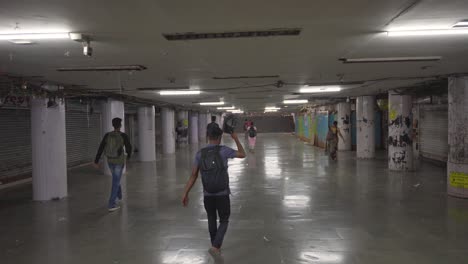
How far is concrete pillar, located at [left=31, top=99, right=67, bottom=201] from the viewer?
8922 mm

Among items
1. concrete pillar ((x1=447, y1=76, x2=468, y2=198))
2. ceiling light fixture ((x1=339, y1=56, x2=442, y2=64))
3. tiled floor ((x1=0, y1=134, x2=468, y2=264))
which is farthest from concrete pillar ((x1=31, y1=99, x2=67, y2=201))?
concrete pillar ((x1=447, y1=76, x2=468, y2=198))

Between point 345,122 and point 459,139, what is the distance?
12122 mm

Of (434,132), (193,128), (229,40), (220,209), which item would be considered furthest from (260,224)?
(193,128)

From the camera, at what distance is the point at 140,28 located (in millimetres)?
A: 4574

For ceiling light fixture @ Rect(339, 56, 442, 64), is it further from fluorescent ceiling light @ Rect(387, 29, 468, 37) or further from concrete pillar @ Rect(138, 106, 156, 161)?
concrete pillar @ Rect(138, 106, 156, 161)

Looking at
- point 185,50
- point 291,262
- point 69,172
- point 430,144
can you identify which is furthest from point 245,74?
point 430,144

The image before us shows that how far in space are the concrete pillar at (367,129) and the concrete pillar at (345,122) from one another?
3512 millimetres

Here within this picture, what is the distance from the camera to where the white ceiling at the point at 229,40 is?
3.83 metres

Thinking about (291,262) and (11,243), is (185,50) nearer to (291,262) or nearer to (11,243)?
(291,262)

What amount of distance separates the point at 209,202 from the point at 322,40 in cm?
278

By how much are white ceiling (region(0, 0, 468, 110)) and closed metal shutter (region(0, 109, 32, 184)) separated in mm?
3839

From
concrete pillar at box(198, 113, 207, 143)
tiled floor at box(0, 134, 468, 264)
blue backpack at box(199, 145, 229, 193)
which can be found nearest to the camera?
blue backpack at box(199, 145, 229, 193)

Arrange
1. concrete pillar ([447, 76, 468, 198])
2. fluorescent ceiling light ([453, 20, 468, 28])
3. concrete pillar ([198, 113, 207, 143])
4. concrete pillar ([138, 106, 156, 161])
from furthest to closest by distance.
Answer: concrete pillar ([198, 113, 207, 143])
concrete pillar ([138, 106, 156, 161])
concrete pillar ([447, 76, 468, 198])
fluorescent ceiling light ([453, 20, 468, 28])

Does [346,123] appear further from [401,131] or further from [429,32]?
[429,32]
